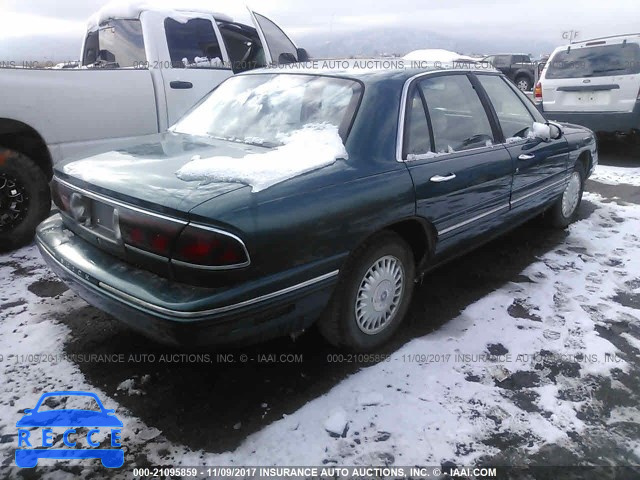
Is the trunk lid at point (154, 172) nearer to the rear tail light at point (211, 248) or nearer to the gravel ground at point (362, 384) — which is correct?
the rear tail light at point (211, 248)

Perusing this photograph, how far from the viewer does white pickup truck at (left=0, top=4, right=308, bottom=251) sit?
13.0ft

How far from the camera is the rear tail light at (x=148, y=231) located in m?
2.03

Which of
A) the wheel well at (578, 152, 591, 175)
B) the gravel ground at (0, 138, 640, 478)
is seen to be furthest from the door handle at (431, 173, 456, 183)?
the wheel well at (578, 152, 591, 175)

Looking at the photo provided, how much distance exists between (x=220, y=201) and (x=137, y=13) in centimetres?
404

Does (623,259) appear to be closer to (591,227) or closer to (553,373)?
(591,227)

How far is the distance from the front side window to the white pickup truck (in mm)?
10

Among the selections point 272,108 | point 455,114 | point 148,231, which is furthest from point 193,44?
point 148,231

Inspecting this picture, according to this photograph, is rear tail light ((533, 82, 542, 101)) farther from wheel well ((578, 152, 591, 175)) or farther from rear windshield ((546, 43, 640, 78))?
wheel well ((578, 152, 591, 175))

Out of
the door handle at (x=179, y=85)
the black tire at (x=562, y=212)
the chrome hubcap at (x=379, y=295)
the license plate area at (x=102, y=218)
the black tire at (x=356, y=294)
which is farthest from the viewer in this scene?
the door handle at (x=179, y=85)

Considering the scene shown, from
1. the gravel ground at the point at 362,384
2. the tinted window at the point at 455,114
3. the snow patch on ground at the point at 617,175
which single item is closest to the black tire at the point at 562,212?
the gravel ground at the point at 362,384

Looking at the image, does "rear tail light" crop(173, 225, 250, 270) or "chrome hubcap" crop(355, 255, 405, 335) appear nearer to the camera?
"rear tail light" crop(173, 225, 250, 270)

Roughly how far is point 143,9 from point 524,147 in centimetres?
400

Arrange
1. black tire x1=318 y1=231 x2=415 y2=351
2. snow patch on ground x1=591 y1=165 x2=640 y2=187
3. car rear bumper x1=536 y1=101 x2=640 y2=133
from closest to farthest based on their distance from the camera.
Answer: black tire x1=318 y1=231 x2=415 y2=351
snow patch on ground x1=591 y1=165 x2=640 y2=187
car rear bumper x1=536 y1=101 x2=640 y2=133

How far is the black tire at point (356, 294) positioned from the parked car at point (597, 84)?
6.29m
